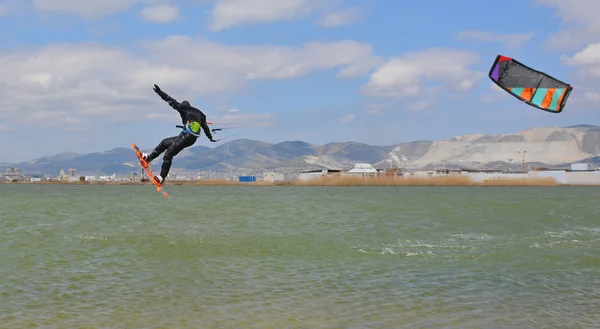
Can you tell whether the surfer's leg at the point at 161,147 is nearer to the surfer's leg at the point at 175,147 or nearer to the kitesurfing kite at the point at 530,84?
the surfer's leg at the point at 175,147

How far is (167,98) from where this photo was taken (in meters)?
18.4

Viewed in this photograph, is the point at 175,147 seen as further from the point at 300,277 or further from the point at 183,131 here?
the point at 300,277

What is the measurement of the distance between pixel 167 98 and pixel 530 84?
417 inches

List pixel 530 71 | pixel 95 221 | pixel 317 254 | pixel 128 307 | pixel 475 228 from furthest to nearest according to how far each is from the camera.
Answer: pixel 95 221 < pixel 475 228 < pixel 317 254 < pixel 128 307 < pixel 530 71

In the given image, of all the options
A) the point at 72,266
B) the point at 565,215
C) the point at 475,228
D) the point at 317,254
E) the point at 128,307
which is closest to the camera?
the point at 128,307

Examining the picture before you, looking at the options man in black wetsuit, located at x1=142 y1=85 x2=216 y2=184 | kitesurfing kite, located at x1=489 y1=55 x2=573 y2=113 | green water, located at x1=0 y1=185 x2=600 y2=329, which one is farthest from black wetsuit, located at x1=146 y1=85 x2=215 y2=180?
kitesurfing kite, located at x1=489 y1=55 x2=573 y2=113

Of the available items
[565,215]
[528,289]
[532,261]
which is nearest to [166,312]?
[528,289]

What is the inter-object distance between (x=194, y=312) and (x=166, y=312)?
839mm

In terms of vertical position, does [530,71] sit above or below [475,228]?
above

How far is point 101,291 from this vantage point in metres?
20.5

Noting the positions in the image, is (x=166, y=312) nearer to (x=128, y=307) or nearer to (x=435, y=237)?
(x=128, y=307)

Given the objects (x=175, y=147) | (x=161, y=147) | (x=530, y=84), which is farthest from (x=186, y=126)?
(x=530, y=84)

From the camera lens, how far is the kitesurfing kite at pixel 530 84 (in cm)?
1570

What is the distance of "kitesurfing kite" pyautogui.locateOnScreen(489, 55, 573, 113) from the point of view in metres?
15.7
